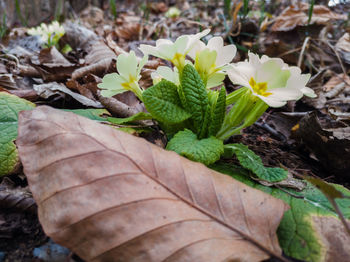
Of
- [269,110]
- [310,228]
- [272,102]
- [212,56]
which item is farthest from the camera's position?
[269,110]

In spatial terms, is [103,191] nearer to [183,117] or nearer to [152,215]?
[152,215]

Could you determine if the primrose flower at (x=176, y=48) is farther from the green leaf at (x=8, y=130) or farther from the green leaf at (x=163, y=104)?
the green leaf at (x=8, y=130)

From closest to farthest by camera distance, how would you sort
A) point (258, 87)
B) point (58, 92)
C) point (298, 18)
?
point (258, 87)
point (58, 92)
point (298, 18)

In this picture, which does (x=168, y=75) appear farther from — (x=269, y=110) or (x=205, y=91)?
(x=269, y=110)

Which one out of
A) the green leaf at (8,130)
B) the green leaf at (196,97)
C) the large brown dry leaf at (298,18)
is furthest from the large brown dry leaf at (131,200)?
the large brown dry leaf at (298,18)

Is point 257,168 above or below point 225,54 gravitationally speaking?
below

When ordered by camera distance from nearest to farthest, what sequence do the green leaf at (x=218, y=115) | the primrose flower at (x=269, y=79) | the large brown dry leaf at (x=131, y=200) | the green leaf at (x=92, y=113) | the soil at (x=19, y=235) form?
1. the large brown dry leaf at (x=131, y=200)
2. the soil at (x=19, y=235)
3. the primrose flower at (x=269, y=79)
4. the green leaf at (x=218, y=115)
5. the green leaf at (x=92, y=113)

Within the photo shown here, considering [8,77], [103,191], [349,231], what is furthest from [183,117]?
[8,77]

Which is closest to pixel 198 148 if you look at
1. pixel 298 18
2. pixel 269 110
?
pixel 269 110
